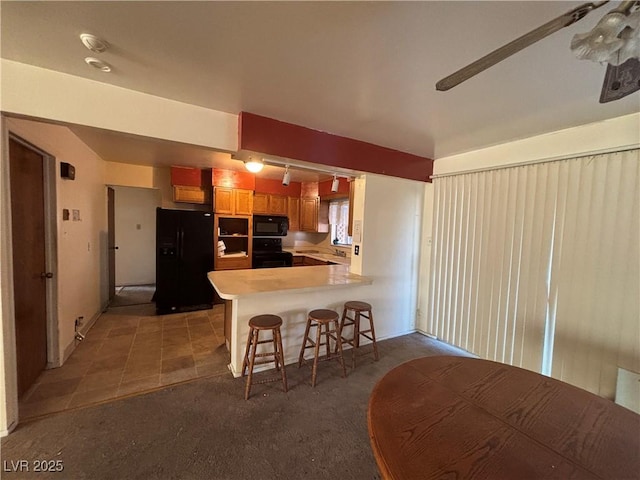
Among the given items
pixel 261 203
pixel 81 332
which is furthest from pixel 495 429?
pixel 261 203

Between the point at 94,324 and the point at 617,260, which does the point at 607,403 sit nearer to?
the point at 617,260

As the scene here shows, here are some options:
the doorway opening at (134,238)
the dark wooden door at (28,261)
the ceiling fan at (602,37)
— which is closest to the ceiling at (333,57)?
the ceiling fan at (602,37)

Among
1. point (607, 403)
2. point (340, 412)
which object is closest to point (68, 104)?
point (340, 412)

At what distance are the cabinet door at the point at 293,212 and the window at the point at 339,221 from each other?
29.7 inches

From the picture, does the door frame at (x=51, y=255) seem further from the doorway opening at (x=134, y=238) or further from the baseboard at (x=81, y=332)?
the doorway opening at (x=134, y=238)

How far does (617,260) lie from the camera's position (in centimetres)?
200

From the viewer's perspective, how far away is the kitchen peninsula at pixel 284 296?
8.05 ft

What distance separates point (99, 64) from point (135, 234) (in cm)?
512

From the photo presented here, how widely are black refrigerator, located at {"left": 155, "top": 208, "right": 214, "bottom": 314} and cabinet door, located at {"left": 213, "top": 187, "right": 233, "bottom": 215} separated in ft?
0.68

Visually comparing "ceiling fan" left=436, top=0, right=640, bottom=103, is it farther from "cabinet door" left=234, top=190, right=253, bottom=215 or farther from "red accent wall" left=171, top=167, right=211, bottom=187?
"red accent wall" left=171, top=167, right=211, bottom=187

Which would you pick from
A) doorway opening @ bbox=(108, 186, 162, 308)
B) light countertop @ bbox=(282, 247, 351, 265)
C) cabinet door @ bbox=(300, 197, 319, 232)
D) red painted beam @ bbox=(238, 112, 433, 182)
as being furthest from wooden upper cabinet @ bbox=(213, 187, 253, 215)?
red painted beam @ bbox=(238, 112, 433, 182)

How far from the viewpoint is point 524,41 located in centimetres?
87

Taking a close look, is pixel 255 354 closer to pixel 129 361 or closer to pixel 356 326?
pixel 356 326

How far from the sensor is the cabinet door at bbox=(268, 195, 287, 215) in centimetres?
525
